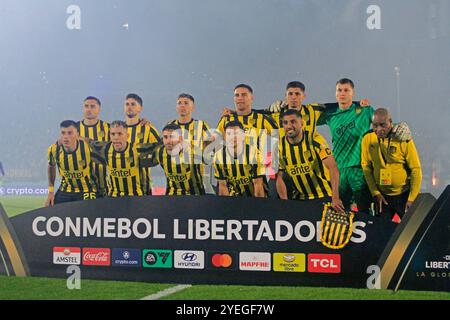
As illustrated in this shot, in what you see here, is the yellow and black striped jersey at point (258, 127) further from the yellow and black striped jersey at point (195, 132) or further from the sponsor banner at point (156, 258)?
the sponsor banner at point (156, 258)

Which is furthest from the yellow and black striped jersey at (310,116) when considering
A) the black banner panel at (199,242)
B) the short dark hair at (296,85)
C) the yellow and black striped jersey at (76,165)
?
the yellow and black striped jersey at (76,165)

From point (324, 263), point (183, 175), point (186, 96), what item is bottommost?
point (324, 263)

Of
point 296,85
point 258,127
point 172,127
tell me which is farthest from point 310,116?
point 172,127

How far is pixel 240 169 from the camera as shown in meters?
3.30

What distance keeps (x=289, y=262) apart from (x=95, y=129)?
1.51 meters

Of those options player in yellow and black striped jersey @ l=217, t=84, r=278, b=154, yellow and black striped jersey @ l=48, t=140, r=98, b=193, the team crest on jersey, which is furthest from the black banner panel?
player in yellow and black striped jersey @ l=217, t=84, r=278, b=154

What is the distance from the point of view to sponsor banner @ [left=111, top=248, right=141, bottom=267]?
3.44 meters

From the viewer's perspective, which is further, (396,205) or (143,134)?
(143,134)

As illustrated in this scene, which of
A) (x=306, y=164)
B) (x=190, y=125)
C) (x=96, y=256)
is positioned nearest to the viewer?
(x=306, y=164)

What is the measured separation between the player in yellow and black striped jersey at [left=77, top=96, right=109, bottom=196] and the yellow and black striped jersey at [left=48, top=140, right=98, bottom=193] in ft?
0.14

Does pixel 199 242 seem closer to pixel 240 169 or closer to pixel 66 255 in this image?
pixel 240 169

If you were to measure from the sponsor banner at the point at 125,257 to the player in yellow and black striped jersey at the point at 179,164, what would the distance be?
0.46m
